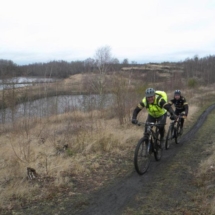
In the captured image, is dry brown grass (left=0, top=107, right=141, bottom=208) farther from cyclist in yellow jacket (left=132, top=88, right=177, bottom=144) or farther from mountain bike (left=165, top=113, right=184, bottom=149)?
cyclist in yellow jacket (left=132, top=88, right=177, bottom=144)

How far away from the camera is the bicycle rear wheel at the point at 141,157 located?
18.1 feet

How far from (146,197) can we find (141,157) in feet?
4.04

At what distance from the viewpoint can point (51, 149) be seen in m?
7.55

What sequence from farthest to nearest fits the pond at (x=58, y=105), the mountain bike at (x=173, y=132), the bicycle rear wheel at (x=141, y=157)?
the pond at (x=58, y=105)
the mountain bike at (x=173, y=132)
the bicycle rear wheel at (x=141, y=157)

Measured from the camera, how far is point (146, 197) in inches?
181

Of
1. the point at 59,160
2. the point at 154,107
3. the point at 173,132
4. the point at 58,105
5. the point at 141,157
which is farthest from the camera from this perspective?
the point at 58,105

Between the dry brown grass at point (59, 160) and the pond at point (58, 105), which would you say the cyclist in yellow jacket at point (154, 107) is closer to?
the dry brown grass at point (59, 160)

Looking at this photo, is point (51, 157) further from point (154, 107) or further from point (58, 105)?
point (58, 105)

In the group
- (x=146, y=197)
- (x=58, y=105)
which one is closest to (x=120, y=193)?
(x=146, y=197)

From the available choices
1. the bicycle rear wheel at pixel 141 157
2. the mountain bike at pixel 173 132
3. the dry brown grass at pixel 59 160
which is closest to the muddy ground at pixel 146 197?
Answer: the bicycle rear wheel at pixel 141 157

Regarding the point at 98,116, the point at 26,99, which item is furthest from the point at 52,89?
the point at 98,116

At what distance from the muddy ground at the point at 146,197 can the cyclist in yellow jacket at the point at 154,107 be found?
125 centimetres

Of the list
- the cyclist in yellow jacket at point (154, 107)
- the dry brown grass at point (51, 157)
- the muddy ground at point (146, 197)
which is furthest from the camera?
the cyclist in yellow jacket at point (154, 107)

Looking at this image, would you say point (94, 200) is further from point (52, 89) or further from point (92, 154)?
point (52, 89)
